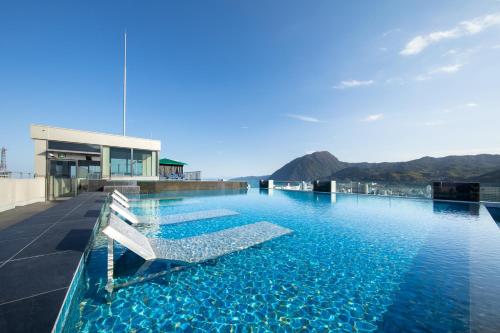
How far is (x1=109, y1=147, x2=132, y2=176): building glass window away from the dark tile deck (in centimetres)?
1684

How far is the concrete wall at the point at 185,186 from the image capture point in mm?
18989

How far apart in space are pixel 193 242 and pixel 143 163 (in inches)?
740

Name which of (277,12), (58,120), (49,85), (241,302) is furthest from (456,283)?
(58,120)

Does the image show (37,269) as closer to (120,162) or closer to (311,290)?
(311,290)

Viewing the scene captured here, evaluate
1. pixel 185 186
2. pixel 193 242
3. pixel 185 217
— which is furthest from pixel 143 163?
pixel 193 242

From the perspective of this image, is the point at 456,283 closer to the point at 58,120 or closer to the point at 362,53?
the point at 362,53

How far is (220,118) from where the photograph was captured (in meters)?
29.0

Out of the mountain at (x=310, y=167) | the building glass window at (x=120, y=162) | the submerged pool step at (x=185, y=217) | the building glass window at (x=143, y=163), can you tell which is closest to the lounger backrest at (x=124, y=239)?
the submerged pool step at (x=185, y=217)

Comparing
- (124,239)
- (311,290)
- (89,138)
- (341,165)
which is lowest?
(311,290)

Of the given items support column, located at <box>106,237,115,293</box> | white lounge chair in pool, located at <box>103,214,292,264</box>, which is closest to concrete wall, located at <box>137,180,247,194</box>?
white lounge chair in pool, located at <box>103,214,292,264</box>

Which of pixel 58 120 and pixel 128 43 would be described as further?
pixel 128 43

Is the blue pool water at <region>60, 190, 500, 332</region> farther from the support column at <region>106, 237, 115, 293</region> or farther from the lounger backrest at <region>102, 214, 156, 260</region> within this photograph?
the lounger backrest at <region>102, 214, 156, 260</region>

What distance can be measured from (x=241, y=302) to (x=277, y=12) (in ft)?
54.2

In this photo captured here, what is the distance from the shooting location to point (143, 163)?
71.5ft
